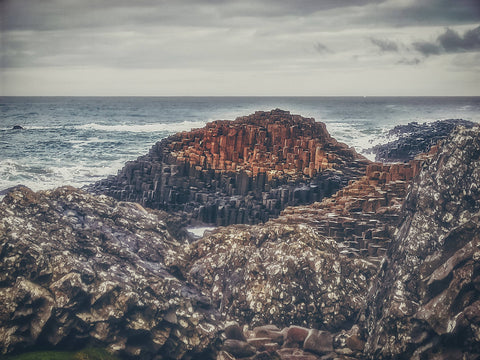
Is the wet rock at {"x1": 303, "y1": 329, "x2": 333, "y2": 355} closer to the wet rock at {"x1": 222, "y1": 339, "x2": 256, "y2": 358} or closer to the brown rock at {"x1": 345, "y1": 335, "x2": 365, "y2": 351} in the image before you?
the brown rock at {"x1": 345, "y1": 335, "x2": 365, "y2": 351}

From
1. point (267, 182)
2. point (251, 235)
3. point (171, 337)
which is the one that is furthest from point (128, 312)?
point (267, 182)

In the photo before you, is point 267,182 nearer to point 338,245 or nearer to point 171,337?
point 338,245

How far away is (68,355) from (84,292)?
937 millimetres

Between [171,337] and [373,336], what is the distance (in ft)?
10.8

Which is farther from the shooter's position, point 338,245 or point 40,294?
point 338,245

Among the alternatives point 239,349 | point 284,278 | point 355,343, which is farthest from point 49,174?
point 355,343

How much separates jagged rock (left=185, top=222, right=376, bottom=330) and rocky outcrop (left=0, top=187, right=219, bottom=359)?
1.90 ft

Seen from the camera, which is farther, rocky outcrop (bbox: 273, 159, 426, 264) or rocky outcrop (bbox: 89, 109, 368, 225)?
rocky outcrop (bbox: 89, 109, 368, 225)

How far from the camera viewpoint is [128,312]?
24.7ft

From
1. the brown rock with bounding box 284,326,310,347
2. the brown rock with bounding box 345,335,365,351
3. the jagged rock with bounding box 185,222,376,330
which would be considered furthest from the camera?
the jagged rock with bounding box 185,222,376,330

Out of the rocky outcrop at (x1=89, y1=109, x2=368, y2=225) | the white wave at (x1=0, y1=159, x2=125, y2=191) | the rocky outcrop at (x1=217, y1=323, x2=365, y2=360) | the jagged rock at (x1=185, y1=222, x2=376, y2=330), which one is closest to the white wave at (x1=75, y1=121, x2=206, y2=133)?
the white wave at (x1=0, y1=159, x2=125, y2=191)

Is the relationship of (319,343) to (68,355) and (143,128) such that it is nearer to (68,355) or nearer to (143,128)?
(68,355)

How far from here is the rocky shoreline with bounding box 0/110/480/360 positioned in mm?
6941

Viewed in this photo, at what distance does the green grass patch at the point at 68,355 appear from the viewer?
22.4ft
